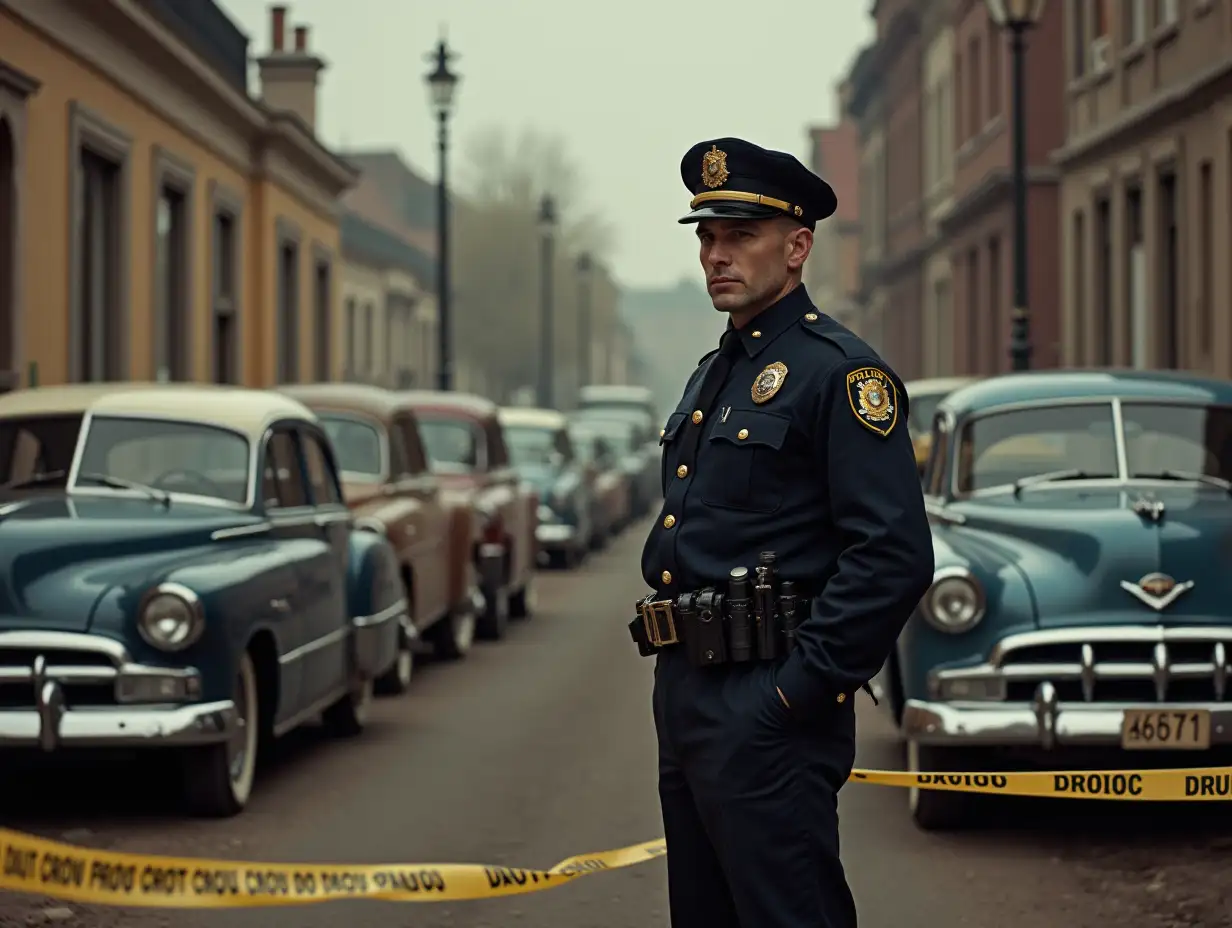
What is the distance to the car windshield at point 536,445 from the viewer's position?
85.4ft

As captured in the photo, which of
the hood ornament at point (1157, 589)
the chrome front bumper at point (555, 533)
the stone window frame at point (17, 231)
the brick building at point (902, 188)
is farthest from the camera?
the brick building at point (902, 188)

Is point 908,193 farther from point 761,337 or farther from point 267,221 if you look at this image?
point 761,337

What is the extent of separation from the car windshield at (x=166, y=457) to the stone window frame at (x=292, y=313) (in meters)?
23.4

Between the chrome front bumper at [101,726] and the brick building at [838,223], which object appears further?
the brick building at [838,223]

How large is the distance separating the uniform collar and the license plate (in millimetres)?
4235

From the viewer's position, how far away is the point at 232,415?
1072cm

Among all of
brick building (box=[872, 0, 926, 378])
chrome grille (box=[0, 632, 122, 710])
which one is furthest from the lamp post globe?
brick building (box=[872, 0, 926, 378])

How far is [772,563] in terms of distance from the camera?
4.42m

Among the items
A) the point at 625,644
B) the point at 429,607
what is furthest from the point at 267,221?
the point at 429,607

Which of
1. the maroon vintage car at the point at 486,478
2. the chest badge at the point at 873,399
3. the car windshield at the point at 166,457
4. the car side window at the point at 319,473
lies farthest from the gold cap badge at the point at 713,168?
the maroon vintage car at the point at 486,478

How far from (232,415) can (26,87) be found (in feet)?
32.6

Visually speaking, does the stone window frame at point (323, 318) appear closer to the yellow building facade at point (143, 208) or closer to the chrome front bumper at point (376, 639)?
the yellow building facade at point (143, 208)

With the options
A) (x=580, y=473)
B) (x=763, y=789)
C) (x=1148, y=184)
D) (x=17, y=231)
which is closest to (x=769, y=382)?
(x=763, y=789)

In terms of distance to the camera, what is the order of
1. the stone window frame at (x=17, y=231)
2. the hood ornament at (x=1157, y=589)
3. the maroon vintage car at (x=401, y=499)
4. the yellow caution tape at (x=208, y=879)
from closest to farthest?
the yellow caution tape at (x=208, y=879) < the hood ornament at (x=1157, y=589) < the maroon vintage car at (x=401, y=499) < the stone window frame at (x=17, y=231)
